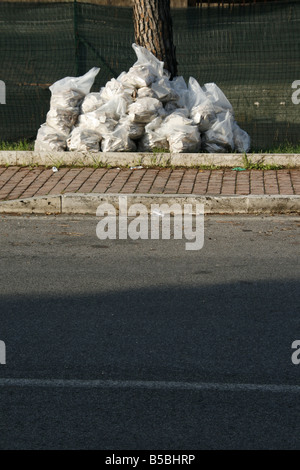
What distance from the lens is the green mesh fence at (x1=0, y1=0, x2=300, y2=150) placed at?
1220cm

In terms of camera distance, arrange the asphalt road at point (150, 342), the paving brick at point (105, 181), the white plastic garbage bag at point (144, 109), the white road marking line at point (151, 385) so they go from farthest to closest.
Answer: the white plastic garbage bag at point (144, 109) < the paving brick at point (105, 181) < the white road marking line at point (151, 385) < the asphalt road at point (150, 342)

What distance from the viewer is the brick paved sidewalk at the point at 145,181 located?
9180 millimetres

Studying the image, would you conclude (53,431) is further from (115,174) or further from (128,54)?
(128,54)

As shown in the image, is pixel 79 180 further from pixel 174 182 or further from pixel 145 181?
pixel 174 182

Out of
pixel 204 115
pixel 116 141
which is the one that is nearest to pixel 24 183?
pixel 116 141

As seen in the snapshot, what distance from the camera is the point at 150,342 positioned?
514 centimetres

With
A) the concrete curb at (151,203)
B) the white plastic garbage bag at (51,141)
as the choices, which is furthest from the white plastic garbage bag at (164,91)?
the concrete curb at (151,203)

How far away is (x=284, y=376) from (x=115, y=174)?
5.73m

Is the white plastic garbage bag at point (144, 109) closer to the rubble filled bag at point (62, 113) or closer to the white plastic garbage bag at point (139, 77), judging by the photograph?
the white plastic garbage bag at point (139, 77)

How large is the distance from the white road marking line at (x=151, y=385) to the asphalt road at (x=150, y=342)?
1 cm

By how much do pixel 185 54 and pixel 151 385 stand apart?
8925 mm

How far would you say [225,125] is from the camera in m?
10.8

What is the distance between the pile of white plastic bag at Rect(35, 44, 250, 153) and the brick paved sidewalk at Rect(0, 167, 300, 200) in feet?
1.82
